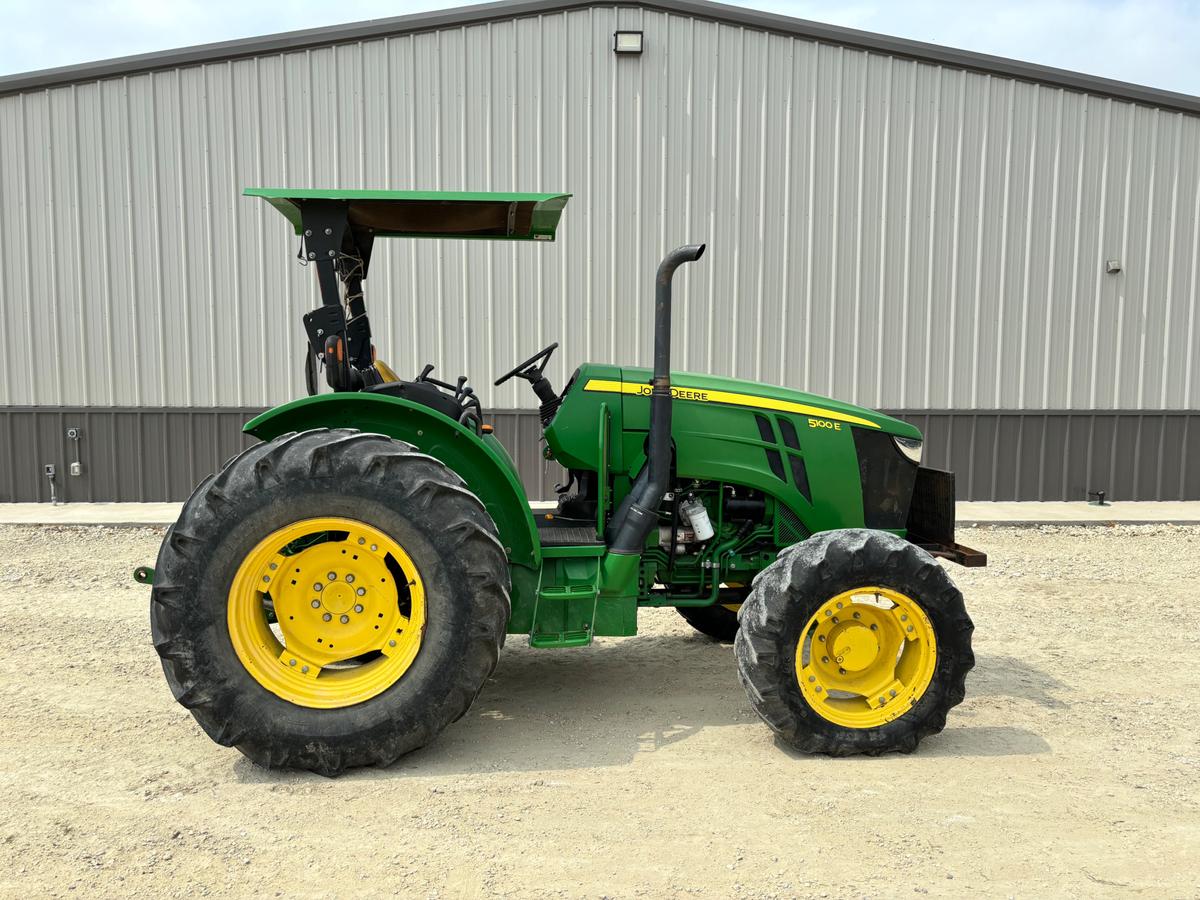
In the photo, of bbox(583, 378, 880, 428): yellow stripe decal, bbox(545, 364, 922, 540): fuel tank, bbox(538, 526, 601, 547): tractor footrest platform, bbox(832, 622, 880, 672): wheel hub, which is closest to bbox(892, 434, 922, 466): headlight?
bbox(545, 364, 922, 540): fuel tank

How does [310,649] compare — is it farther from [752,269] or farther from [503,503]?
[752,269]

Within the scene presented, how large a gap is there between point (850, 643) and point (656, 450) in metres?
1.18

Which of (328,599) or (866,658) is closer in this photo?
(328,599)

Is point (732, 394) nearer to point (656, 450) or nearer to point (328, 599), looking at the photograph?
point (656, 450)

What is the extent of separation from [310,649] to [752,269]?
778 cm

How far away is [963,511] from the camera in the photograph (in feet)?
32.1

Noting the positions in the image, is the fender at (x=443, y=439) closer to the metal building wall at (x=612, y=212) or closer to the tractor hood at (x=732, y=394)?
the tractor hood at (x=732, y=394)

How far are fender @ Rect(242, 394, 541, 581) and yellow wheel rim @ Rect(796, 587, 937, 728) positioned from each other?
1.25 m

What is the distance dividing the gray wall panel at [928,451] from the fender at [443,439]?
6149 mm

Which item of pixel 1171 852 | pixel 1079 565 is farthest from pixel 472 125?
pixel 1171 852

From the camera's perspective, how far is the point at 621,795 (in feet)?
10.9

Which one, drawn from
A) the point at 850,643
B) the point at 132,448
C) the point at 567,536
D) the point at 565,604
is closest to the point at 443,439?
the point at 567,536

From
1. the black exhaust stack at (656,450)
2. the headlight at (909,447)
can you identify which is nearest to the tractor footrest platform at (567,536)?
the black exhaust stack at (656,450)

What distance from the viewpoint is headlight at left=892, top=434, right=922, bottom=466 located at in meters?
4.47
